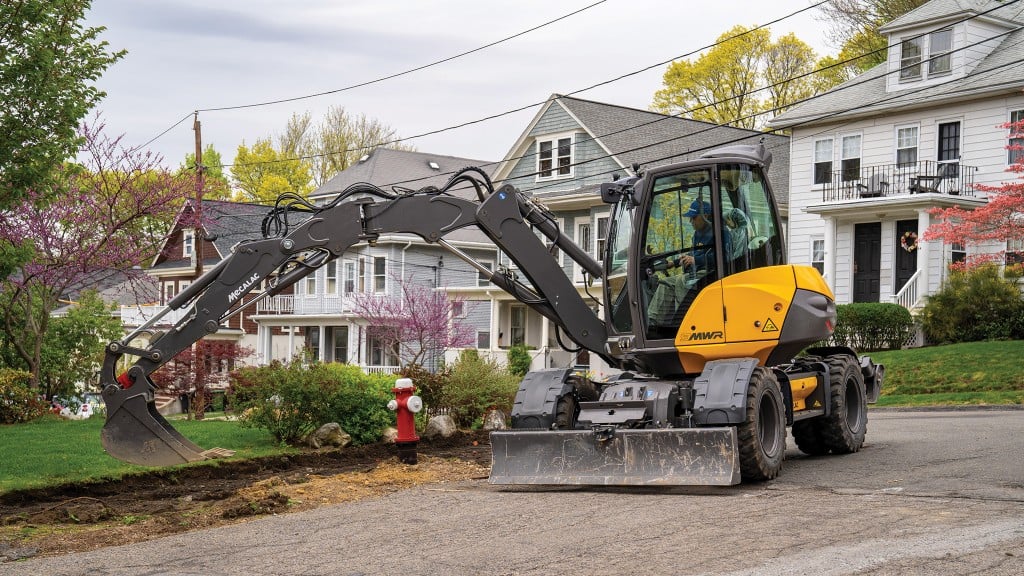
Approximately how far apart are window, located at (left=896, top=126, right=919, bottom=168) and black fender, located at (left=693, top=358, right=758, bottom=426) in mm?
21993

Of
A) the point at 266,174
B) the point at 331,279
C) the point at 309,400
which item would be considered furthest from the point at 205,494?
the point at 266,174

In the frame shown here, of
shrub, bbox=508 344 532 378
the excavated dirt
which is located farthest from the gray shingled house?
the excavated dirt

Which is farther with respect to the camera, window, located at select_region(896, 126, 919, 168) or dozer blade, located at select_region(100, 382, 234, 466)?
window, located at select_region(896, 126, 919, 168)

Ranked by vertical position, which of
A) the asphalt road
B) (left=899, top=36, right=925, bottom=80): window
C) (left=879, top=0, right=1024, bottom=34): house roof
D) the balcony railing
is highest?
(left=879, top=0, right=1024, bottom=34): house roof

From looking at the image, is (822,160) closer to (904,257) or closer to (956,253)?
(904,257)

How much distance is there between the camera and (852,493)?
9.65 metres

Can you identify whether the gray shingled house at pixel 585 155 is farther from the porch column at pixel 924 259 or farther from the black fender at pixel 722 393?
the black fender at pixel 722 393

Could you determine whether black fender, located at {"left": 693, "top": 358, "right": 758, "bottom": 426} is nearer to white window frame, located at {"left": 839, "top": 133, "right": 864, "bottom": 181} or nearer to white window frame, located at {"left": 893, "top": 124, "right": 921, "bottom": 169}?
white window frame, located at {"left": 893, "top": 124, "right": 921, "bottom": 169}

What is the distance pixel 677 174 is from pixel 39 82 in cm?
701

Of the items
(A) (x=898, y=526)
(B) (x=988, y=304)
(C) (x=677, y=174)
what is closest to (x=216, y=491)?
(C) (x=677, y=174)

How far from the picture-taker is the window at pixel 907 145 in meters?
30.6

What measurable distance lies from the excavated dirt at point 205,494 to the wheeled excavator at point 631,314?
54cm

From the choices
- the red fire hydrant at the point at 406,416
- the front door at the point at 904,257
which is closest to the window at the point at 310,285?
the front door at the point at 904,257

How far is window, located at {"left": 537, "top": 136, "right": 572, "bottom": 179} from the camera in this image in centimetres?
3709
